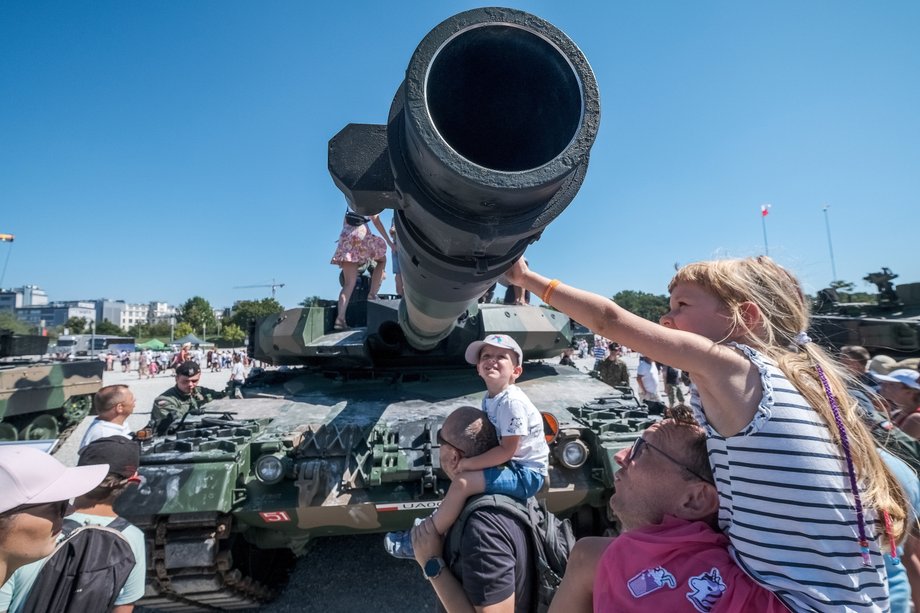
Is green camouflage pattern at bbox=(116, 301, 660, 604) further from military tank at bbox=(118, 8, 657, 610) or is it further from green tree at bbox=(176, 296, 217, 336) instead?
green tree at bbox=(176, 296, 217, 336)

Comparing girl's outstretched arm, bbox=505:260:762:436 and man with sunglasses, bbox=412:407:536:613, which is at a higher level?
girl's outstretched arm, bbox=505:260:762:436

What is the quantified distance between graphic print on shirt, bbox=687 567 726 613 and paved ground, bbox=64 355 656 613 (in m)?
3.84

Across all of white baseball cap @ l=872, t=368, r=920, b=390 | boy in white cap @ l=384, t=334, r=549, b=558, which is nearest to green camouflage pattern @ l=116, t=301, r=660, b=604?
boy in white cap @ l=384, t=334, r=549, b=558

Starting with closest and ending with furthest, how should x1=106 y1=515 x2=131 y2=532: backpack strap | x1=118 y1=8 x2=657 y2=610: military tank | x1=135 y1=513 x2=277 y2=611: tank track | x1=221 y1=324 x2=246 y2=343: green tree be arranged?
x1=118 y1=8 x2=657 y2=610: military tank < x1=106 y1=515 x2=131 y2=532: backpack strap < x1=135 y1=513 x2=277 y2=611: tank track < x1=221 y1=324 x2=246 y2=343: green tree

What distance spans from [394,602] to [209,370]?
36.1 m

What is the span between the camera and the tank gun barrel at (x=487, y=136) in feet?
4.97

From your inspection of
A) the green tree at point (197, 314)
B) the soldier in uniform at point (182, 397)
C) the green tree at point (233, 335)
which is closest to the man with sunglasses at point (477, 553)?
the soldier in uniform at point (182, 397)

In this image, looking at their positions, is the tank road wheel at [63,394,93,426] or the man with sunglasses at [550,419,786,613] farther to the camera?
the tank road wheel at [63,394,93,426]

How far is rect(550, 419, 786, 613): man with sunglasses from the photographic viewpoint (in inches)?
53.7

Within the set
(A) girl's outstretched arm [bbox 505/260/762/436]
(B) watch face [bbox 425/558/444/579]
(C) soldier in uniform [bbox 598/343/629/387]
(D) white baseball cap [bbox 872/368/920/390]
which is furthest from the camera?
(C) soldier in uniform [bbox 598/343/629/387]

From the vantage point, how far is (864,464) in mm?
1341

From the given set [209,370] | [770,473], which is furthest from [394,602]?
[209,370]

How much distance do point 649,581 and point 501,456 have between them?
3.62ft

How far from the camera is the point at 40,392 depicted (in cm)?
1009
